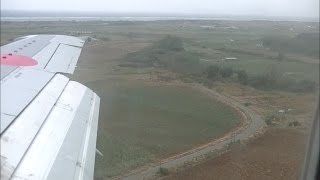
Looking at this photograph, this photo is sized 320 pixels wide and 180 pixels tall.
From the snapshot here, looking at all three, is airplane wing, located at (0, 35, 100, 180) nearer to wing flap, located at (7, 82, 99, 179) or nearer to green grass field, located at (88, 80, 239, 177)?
wing flap, located at (7, 82, 99, 179)

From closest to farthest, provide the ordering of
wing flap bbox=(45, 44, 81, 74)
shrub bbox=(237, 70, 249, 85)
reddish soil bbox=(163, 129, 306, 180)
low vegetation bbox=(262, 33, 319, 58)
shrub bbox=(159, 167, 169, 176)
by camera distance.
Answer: low vegetation bbox=(262, 33, 319, 58) → reddish soil bbox=(163, 129, 306, 180) → shrub bbox=(159, 167, 169, 176) → wing flap bbox=(45, 44, 81, 74) → shrub bbox=(237, 70, 249, 85)

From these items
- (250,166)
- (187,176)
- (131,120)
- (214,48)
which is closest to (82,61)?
(131,120)

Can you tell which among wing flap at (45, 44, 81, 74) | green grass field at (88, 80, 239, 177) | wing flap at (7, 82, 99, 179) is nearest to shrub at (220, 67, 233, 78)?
green grass field at (88, 80, 239, 177)

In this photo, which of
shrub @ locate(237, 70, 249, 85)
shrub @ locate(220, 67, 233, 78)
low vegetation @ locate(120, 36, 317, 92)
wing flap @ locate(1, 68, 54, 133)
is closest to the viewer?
wing flap @ locate(1, 68, 54, 133)

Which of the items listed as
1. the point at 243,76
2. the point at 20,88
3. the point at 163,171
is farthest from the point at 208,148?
the point at 20,88

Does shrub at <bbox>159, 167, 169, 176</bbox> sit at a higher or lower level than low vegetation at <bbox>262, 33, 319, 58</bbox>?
lower

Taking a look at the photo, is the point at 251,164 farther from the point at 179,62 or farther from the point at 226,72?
the point at 226,72

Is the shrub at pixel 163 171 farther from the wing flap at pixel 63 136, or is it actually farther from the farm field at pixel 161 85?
the wing flap at pixel 63 136
